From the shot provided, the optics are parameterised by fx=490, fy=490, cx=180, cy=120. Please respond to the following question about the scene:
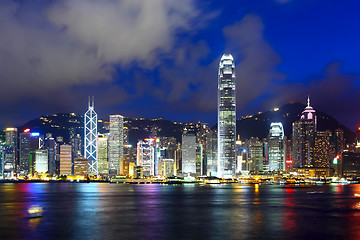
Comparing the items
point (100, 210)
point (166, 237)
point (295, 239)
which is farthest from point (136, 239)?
point (100, 210)

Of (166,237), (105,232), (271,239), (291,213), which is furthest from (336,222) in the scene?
(105,232)

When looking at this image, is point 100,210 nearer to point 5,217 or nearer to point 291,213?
point 5,217

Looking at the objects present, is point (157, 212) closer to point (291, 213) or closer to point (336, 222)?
point (291, 213)

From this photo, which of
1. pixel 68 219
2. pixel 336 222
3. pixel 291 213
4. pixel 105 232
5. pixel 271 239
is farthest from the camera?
pixel 291 213

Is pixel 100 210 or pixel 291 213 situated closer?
pixel 291 213

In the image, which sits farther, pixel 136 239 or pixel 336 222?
pixel 336 222

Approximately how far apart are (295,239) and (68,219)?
3984 centimetres

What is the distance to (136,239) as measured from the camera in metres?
61.5

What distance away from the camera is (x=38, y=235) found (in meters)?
63.8

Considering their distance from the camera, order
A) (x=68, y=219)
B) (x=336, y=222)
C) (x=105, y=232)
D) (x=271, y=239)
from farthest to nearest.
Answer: (x=68, y=219)
(x=336, y=222)
(x=105, y=232)
(x=271, y=239)

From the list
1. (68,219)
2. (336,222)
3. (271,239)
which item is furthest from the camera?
(68,219)

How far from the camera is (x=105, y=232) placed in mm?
67625

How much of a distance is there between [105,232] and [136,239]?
779 cm

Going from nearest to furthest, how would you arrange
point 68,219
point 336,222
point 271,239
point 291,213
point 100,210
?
point 271,239
point 336,222
point 68,219
point 291,213
point 100,210
